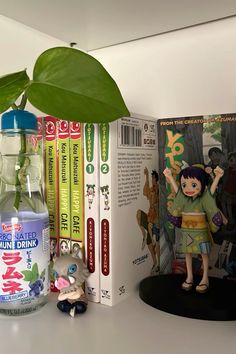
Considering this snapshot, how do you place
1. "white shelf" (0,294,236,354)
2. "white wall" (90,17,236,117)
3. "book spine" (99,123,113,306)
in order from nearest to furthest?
"white shelf" (0,294,236,354) < "book spine" (99,123,113,306) < "white wall" (90,17,236,117)

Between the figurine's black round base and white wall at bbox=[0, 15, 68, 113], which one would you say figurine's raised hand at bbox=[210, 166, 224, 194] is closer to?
the figurine's black round base

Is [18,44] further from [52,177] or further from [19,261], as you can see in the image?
[19,261]

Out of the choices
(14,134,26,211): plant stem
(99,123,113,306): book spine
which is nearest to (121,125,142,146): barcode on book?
(99,123,113,306): book spine

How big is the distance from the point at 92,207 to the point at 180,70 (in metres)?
0.31

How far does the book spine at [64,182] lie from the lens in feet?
1.82

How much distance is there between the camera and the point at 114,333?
43cm

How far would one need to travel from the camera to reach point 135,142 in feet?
1.88

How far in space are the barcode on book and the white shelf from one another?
0.23 meters

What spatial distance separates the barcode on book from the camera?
1.77 ft

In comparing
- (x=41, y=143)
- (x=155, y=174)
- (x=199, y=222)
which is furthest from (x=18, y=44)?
(x=199, y=222)

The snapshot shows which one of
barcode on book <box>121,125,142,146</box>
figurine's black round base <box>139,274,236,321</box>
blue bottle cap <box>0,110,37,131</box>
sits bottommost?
figurine's black round base <box>139,274,236,321</box>

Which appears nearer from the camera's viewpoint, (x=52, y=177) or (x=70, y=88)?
(x=70, y=88)

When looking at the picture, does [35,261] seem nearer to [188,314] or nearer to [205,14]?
[188,314]

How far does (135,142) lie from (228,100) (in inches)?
6.9
